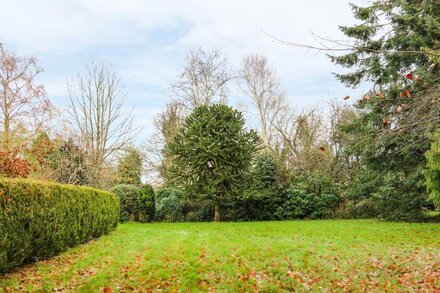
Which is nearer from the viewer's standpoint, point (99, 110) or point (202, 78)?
point (99, 110)

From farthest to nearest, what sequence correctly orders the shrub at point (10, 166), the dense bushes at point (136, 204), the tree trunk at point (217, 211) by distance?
the dense bushes at point (136, 204), the tree trunk at point (217, 211), the shrub at point (10, 166)

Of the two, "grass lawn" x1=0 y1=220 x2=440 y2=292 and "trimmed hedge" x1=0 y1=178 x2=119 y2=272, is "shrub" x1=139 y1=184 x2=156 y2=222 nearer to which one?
"trimmed hedge" x1=0 y1=178 x2=119 y2=272

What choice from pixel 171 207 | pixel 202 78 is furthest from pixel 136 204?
pixel 202 78

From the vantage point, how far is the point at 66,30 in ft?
29.1

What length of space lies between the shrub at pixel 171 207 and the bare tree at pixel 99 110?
512 cm

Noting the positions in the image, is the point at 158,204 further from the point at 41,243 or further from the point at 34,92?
the point at 41,243

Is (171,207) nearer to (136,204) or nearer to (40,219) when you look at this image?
(136,204)

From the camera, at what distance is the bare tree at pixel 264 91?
79.9 ft

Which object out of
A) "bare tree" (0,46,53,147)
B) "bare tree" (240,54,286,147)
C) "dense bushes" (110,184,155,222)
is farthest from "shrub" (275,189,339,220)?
"bare tree" (0,46,53,147)

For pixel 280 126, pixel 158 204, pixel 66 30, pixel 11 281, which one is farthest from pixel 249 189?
pixel 11 281

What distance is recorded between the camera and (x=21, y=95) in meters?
18.4

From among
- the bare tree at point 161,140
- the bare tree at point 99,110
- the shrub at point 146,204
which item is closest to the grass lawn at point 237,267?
the shrub at point 146,204

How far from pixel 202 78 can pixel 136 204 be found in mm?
9596

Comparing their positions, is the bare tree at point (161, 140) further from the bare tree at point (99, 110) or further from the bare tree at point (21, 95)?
the bare tree at point (21, 95)
